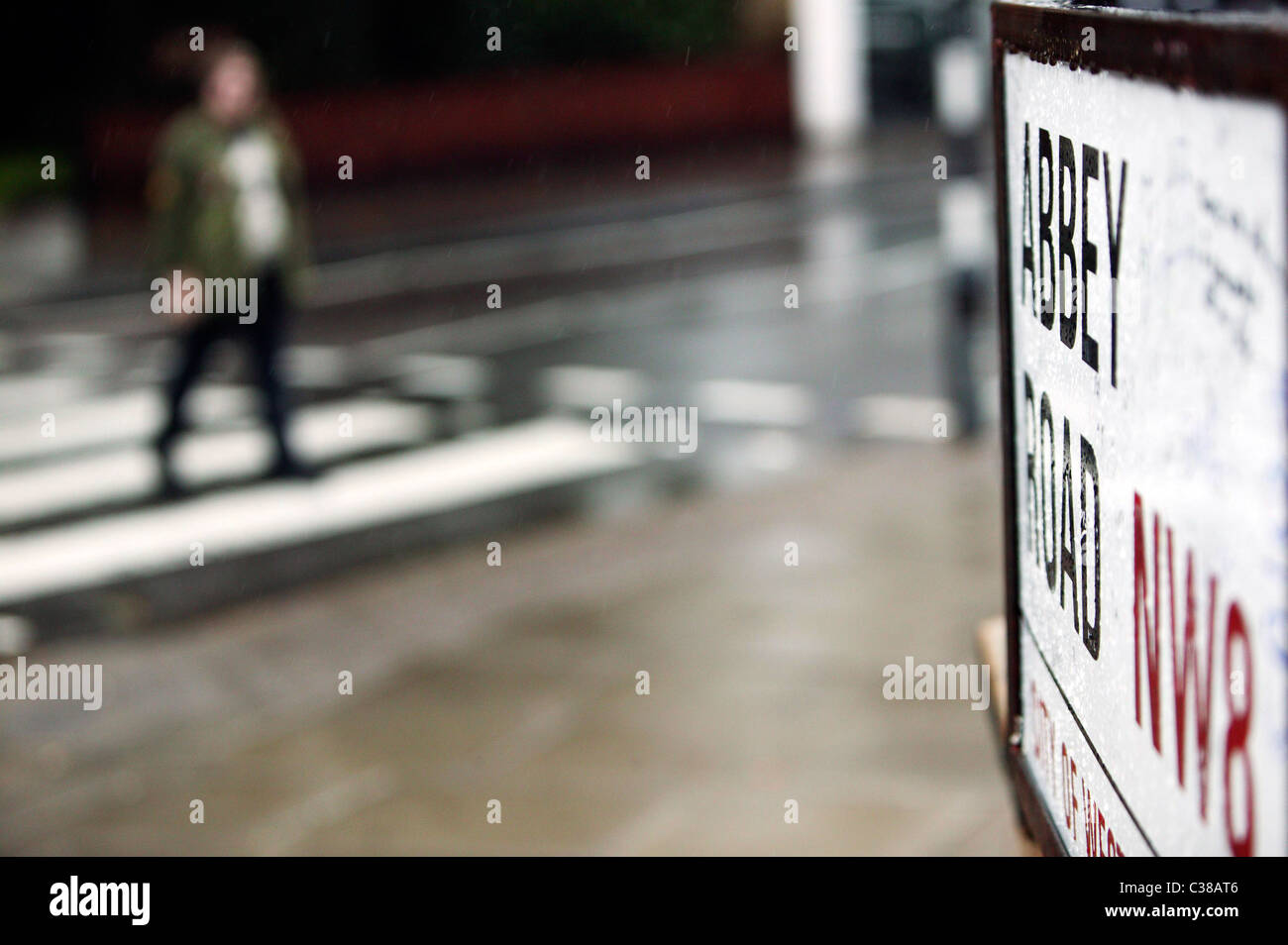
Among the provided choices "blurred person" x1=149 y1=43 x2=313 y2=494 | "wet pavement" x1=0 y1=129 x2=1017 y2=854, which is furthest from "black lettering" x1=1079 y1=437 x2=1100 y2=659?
"blurred person" x1=149 y1=43 x2=313 y2=494

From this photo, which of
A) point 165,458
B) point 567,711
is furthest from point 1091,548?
point 165,458

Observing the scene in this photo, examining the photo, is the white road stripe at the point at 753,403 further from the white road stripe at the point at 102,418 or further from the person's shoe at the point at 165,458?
the person's shoe at the point at 165,458

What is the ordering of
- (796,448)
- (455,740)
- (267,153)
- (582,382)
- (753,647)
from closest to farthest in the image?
1. (455,740)
2. (753,647)
3. (267,153)
4. (796,448)
5. (582,382)

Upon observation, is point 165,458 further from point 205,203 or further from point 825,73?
point 825,73

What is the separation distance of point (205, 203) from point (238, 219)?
0.19 metres

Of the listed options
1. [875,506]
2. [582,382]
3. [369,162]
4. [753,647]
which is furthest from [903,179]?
[753,647]

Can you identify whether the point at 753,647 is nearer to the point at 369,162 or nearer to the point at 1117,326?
the point at 1117,326

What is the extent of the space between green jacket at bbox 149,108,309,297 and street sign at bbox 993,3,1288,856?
7.38 meters

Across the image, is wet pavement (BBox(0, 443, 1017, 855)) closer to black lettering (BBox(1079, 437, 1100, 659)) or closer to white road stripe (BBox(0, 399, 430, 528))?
white road stripe (BBox(0, 399, 430, 528))

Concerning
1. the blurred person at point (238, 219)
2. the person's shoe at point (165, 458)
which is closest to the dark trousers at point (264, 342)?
the blurred person at point (238, 219)

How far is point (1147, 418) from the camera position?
1372mm

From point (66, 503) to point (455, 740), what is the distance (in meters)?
4.41

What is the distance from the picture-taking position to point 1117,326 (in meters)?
1.46

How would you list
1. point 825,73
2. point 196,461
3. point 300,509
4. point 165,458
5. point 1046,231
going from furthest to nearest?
point 825,73
point 196,461
point 165,458
point 300,509
point 1046,231
